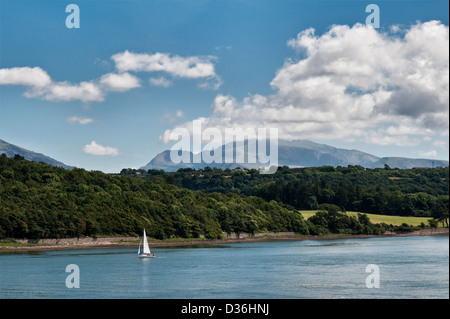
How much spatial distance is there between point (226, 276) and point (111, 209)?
2109 inches

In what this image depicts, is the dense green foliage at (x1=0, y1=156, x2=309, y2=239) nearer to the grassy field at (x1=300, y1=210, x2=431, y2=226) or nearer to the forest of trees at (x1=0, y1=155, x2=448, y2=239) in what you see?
the forest of trees at (x1=0, y1=155, x2=448, y2=239)

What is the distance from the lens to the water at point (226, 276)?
142 feet

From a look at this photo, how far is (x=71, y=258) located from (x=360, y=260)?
35068 mm

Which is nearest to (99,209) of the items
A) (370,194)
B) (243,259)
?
(243,259)

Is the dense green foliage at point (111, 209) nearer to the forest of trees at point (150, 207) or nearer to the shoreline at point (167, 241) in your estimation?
the forest of trees at point (150, 207)

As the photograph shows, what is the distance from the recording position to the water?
43.2 m

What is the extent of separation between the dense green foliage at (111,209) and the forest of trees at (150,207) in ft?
0.48

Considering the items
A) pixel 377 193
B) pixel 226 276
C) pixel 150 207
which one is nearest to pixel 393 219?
pixel 377 193

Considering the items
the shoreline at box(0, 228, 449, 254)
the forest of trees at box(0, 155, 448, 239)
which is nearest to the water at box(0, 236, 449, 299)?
the shoreline at box(0, 228, 449, 254)

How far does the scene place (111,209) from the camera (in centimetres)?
10350

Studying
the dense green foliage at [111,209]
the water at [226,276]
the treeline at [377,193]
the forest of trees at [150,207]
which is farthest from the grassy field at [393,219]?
the water at [226,276]

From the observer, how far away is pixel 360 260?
A: 69.2 metres

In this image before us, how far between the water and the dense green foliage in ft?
45.4

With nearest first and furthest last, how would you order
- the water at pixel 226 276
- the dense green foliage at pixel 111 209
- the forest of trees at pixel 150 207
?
1. the water at pixel 226 276
2. the dense green foliage at pixel 111 209
3. the forest of trees at pixel 150 207
